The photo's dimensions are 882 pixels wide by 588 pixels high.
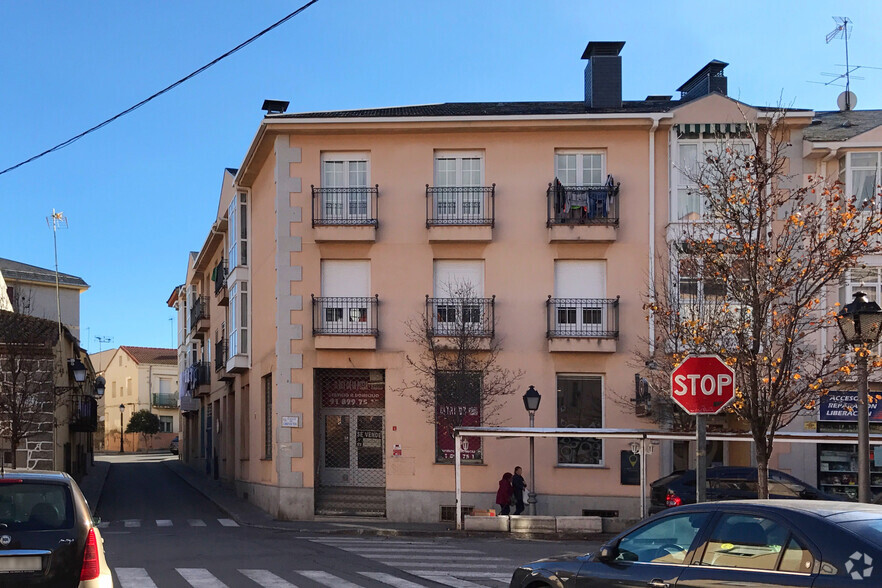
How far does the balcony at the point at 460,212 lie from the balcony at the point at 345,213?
4.79 ft

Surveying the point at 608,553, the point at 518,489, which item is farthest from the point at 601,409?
the point at 608,553

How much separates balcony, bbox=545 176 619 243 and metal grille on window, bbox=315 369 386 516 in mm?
6052

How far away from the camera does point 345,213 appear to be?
27578 mm

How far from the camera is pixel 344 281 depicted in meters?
27.7

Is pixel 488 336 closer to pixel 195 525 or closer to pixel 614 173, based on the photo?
pixel 614 173

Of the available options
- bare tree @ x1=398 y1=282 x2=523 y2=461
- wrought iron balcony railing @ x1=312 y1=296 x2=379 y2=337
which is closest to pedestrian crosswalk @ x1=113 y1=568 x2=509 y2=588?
bare tree @ x1=398 y1=282 x2=523 y2=461

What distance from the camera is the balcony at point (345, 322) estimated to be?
27.1 metres

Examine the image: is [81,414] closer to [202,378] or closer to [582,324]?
[202,378]

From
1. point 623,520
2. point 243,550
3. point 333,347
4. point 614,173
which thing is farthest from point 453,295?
point 243,550

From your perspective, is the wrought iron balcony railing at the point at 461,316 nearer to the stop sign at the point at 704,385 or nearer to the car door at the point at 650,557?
the stop sign at the point at 704,385

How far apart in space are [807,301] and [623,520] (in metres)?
8.40

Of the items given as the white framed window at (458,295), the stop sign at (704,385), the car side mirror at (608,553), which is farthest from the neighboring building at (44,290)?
the car side mirror at (608,553)

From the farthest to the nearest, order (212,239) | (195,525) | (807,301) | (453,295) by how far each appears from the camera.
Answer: (212,239) < (453,295) < (195,525) < (807,301)

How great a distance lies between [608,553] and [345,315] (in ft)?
64.7
